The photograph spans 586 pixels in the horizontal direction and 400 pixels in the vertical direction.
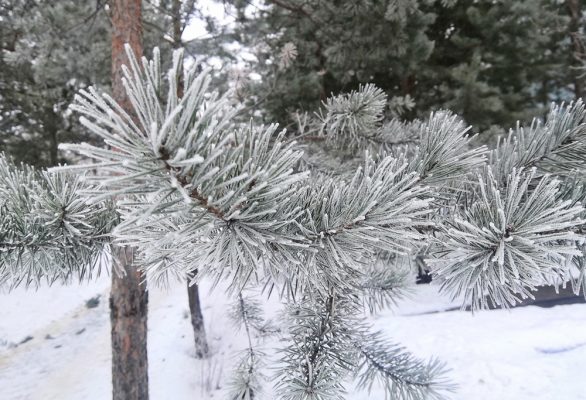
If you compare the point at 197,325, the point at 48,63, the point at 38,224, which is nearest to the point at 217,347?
the point at 197,325

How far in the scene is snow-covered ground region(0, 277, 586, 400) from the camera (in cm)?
388

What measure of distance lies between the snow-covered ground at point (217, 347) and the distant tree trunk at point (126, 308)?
1.92m

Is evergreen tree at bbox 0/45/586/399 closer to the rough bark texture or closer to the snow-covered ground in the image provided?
the rough bark texture

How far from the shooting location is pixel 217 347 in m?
7.17

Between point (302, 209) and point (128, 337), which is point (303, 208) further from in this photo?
point (128, 337)

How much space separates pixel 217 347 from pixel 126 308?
4.89m

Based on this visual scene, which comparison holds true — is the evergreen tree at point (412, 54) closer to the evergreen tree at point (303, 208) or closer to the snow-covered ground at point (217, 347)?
the evergreen tree at point (303, 208)

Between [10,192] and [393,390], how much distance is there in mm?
1535

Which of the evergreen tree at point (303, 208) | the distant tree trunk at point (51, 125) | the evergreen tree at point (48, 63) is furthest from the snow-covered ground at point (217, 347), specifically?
the distant tree trunk at point (51, 125)

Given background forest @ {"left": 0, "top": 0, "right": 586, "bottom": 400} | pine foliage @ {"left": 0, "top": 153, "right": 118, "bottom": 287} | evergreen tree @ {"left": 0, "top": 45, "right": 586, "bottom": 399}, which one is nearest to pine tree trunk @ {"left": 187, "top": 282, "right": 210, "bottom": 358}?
background forest @ {"left": 0, "top": 0, "right": 586, "bottom": 400}

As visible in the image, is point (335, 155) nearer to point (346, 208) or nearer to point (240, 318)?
point (240, 318)

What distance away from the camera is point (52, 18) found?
3.91 meters

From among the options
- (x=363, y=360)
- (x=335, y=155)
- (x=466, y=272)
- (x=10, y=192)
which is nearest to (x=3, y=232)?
(x=10, y=192)

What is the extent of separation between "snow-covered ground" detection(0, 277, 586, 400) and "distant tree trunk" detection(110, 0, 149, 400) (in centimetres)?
192
